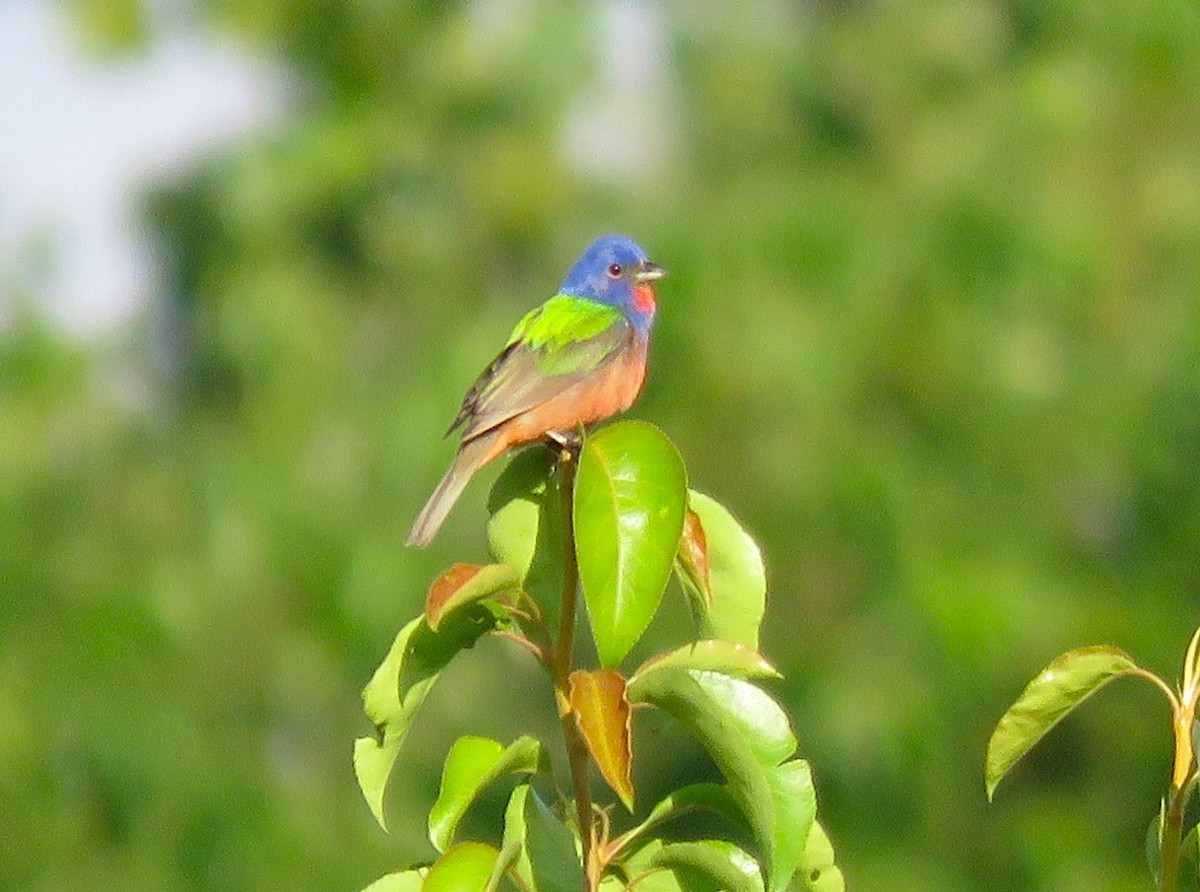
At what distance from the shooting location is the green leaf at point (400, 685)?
269 cm

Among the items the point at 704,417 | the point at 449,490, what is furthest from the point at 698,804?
the point at 704,417

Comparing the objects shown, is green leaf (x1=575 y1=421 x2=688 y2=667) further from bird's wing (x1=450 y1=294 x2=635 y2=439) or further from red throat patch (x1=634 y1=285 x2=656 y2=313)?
red throat patch (x1=634 y1=285 x2=656 y2=313)

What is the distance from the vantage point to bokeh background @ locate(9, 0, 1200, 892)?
46.6 ft

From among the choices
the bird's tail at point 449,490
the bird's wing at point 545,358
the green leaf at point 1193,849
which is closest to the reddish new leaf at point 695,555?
the green leaf at point 1193,849

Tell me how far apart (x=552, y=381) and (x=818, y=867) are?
220cm

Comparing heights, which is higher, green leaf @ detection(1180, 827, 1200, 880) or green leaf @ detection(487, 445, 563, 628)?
green leaf @ detection(487, 445, 563, 628)

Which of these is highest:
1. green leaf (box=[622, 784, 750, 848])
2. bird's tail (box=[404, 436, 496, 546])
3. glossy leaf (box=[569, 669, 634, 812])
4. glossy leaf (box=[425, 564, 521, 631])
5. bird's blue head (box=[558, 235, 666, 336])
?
glossy leaf (box=[425, 564, 521, 631])

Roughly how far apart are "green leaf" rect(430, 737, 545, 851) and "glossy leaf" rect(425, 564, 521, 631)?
0.17m

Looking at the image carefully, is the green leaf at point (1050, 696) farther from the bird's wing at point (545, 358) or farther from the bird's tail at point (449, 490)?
the bird's wing at point (545, 358)

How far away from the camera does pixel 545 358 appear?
194 inches

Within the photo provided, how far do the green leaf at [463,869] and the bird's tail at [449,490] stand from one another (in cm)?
168

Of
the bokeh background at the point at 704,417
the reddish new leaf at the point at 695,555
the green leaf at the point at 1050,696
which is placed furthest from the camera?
the bokeh background at the point at 704,417

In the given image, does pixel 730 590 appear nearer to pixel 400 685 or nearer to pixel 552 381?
pixel 400 685

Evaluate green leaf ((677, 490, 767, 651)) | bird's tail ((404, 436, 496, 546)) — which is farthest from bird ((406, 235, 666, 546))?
green leaf ((677, 490, 767, 651))
